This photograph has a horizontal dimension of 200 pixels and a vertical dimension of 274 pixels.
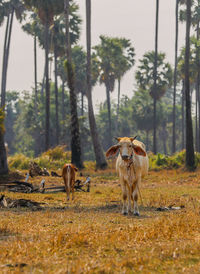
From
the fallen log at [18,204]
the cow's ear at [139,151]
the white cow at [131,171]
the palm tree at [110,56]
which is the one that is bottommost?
the fallen log at [18,204]

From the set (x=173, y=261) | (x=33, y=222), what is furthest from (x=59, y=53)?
(x=173, y=261)

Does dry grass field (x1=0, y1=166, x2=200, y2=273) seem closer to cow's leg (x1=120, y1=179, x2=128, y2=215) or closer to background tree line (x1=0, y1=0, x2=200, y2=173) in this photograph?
cow's leg (x1=120, y1=179, x2=128, y2=215)

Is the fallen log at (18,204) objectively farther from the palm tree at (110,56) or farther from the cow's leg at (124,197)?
the palm tree at (110,56)

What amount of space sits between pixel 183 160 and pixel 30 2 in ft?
70.8

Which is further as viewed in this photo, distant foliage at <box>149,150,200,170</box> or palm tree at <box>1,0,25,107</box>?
palm tree at <box>1,0,25,107</box>

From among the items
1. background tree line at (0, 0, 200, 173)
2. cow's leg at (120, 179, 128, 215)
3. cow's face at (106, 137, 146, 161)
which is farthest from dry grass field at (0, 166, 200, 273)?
background tree line at (0, 0, 200, 173)

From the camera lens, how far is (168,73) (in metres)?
54.6

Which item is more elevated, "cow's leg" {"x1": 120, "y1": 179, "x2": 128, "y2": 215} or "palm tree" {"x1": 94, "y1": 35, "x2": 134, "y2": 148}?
"palm tree" {"x1": 94, "y1": 35, "x2": 134, "y2": 148}

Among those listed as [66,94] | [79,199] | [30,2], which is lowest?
[79,199]

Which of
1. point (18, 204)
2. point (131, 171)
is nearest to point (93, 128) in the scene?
point (18, 204)

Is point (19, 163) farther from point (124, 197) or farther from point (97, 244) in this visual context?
point (97, 244)

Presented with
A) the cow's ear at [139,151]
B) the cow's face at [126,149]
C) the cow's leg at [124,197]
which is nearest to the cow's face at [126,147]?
the cow's face at [126,149]

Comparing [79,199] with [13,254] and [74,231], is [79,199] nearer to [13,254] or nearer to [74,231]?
[74,231]

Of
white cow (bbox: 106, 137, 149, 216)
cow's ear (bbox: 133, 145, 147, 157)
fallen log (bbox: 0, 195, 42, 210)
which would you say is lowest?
fallen log (bbox: 0, 195, 42, 210)
